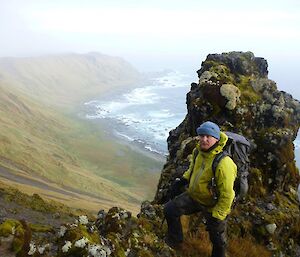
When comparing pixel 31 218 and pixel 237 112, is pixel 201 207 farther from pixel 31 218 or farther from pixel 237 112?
pixel 31 218

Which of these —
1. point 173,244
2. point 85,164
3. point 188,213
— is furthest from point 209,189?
point 85,164

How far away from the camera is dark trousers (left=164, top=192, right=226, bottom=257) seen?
12062 millimetres

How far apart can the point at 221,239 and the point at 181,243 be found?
2.26 m

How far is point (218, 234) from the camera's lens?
1209cm

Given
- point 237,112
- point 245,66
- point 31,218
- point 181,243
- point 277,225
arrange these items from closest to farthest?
→ 1. point 181,243
2. point 277,225
3. point 237,112
4. point 245,66
5. point 31,218

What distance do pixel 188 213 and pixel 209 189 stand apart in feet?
4.89

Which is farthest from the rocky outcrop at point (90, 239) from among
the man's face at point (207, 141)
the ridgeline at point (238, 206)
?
the man's face at point (207, 141)

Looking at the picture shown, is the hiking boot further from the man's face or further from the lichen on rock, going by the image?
the lichen on rock

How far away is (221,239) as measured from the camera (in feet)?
39.9

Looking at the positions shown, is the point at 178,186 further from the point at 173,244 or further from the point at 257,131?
the point at 257,131

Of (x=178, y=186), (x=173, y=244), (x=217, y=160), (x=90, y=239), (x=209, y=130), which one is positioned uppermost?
(x=209, y=130)

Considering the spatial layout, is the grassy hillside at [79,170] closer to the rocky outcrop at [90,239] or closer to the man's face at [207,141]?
the rocky outcrop at [90,239]

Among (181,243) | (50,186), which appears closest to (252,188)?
(181,243)

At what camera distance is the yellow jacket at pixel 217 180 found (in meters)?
10.9
